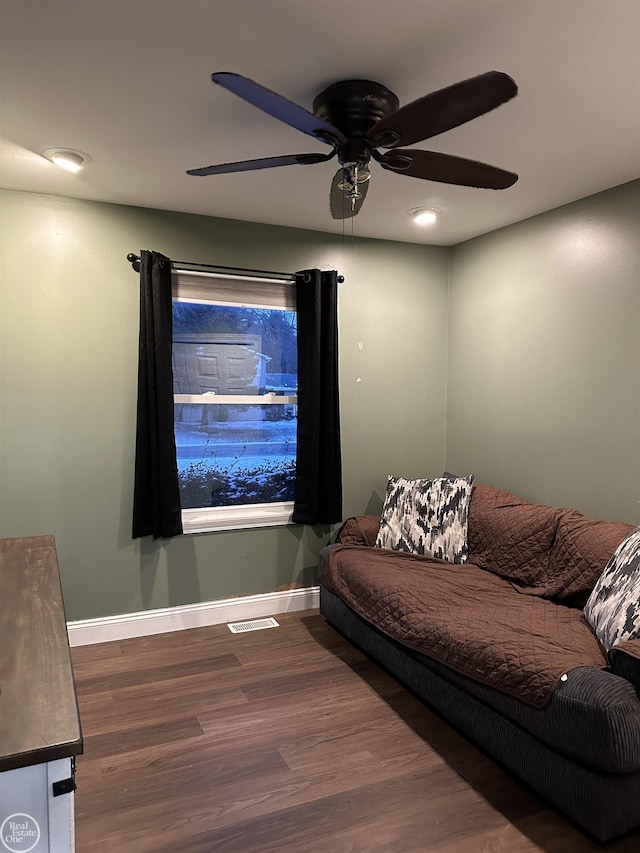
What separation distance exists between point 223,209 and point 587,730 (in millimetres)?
3076

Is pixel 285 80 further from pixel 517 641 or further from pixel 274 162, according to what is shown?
pixel 517 641

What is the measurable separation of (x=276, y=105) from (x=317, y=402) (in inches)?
91.2

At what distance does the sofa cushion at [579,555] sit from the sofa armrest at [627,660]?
0.73m

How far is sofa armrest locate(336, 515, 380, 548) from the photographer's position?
3758 mm

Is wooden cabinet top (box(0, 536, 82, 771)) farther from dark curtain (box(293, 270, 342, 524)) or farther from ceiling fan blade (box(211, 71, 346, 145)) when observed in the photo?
dark curtain (box(293, 270, 342, 524))

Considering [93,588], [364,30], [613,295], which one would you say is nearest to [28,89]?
[364,30]

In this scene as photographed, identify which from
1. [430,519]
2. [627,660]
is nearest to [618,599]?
[627,660]

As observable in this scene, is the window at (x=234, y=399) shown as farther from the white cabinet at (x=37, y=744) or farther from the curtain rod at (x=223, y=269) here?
the white cabinet at (x=37, y=744)

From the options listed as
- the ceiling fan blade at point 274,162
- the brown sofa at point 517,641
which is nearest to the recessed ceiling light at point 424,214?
the ceiling fan blade at point 274,162

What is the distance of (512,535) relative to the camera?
3.26m

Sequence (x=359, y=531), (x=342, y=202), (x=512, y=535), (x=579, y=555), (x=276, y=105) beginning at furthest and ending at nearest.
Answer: (x=359, y=531)
(x=512, y=535)
(x=342, y=202)
(x=579, y=555)
(x=276, y=105)

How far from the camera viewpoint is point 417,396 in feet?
14.1

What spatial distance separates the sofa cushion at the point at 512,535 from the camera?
3100 mm

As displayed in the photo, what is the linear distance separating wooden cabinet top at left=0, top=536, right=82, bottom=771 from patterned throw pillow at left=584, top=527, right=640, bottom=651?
1848mm
